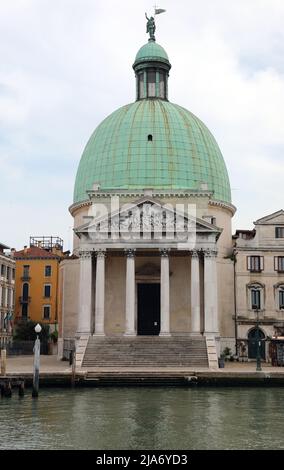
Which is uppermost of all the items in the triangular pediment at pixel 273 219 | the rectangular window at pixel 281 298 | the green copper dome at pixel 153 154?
the green copper dome at pixel 153 154

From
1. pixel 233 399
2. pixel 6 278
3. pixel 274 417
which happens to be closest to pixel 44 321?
pixel 6 278

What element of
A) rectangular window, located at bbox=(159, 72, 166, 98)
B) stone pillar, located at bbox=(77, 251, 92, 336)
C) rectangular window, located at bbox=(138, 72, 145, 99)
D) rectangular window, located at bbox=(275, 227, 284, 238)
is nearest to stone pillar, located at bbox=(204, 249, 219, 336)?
stone pillar, located at bbox=(77, 251, 92, 336)

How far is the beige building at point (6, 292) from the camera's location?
6006 centimetres

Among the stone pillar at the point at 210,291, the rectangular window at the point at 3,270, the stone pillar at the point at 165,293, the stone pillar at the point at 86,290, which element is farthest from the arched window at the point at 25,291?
the stone pillar at the point at 210,291

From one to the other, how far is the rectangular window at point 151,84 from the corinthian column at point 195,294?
16201 mm

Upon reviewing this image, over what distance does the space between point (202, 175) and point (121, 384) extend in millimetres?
20726

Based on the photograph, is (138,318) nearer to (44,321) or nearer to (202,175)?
(202,175)

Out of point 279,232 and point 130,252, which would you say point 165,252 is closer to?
point 130,252

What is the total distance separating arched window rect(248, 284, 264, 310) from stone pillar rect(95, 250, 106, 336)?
36.6 ft

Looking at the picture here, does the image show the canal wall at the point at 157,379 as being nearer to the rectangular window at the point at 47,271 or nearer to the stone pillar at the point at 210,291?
the stone pillar at the point at 210,291

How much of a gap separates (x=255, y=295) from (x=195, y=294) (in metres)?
7.21

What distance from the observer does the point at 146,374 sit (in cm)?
2994

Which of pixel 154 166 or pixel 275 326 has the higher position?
pixel 154 166
